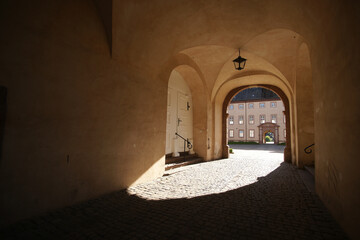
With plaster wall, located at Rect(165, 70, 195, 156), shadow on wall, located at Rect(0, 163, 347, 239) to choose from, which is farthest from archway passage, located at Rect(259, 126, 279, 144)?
shadow on wall, located at Rect(0, 163, 347, 239)

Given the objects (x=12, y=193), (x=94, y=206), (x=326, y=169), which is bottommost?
(x=94, y=206)

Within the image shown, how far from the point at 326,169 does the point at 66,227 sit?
4.35 meters

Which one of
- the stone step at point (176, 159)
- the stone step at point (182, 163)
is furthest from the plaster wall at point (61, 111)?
the stone step at point (176, 159)

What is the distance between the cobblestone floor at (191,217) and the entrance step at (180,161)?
2.56m

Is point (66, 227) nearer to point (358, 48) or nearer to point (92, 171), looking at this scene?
point (92, 171)

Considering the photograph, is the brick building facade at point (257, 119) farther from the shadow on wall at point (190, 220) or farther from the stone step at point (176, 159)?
the shadow on wall at point (190, 220)

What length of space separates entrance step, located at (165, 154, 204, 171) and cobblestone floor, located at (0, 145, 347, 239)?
256 centimetres

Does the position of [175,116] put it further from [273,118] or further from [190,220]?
[273,118]

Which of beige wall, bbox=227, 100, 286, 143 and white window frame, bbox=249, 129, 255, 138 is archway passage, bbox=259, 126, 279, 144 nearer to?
beige wall, bbox=227, 100, 286, 143

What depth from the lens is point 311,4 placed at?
3467 millimetres

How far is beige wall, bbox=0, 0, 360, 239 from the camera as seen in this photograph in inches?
111

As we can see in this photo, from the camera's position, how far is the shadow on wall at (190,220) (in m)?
2.61

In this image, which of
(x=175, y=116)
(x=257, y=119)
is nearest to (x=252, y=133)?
(x=257, y=119)

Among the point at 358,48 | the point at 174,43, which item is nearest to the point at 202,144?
the point at 174,43
